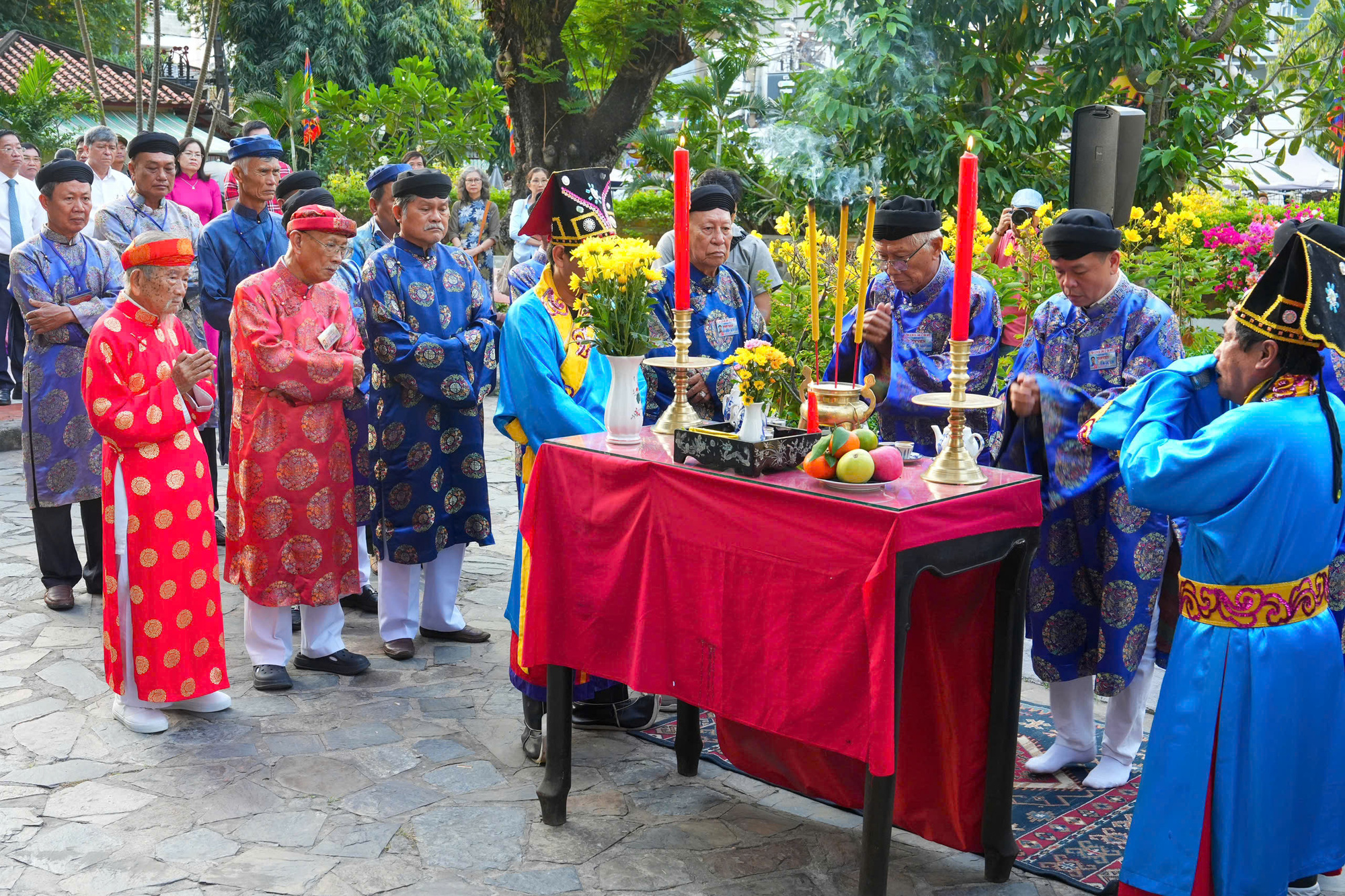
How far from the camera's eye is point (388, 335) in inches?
206

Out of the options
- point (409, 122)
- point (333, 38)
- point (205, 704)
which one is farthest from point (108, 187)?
point (333, 38)

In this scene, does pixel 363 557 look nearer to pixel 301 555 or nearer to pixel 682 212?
pixel 301 555

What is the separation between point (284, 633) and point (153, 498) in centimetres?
102

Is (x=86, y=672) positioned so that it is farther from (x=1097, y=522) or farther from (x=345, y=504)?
(x=1097, y=522)

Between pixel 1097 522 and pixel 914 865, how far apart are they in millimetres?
1361

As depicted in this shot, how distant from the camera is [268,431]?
4906 millimetres

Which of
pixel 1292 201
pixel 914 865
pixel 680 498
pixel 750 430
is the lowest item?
pixel 914 865

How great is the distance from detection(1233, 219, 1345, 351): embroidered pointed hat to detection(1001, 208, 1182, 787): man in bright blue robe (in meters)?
0.96

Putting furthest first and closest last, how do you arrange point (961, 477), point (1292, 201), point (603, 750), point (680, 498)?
point (1292, 201), point (603, 750), point (680, 498), point (961, 477)

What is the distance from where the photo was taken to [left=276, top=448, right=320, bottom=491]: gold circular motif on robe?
4.95m

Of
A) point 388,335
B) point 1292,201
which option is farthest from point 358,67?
point 388,335

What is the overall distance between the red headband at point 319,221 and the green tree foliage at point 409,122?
57.2 feet

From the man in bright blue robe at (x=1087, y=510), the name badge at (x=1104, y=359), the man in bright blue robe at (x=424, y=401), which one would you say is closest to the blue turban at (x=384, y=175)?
the man in bright blue robe at (x=424, y=401)

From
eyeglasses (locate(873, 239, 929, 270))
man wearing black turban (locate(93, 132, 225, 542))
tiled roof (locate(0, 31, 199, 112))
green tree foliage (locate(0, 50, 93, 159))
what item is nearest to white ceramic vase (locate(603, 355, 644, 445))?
eyeglasses (locate(873, 239, 929, 270))
